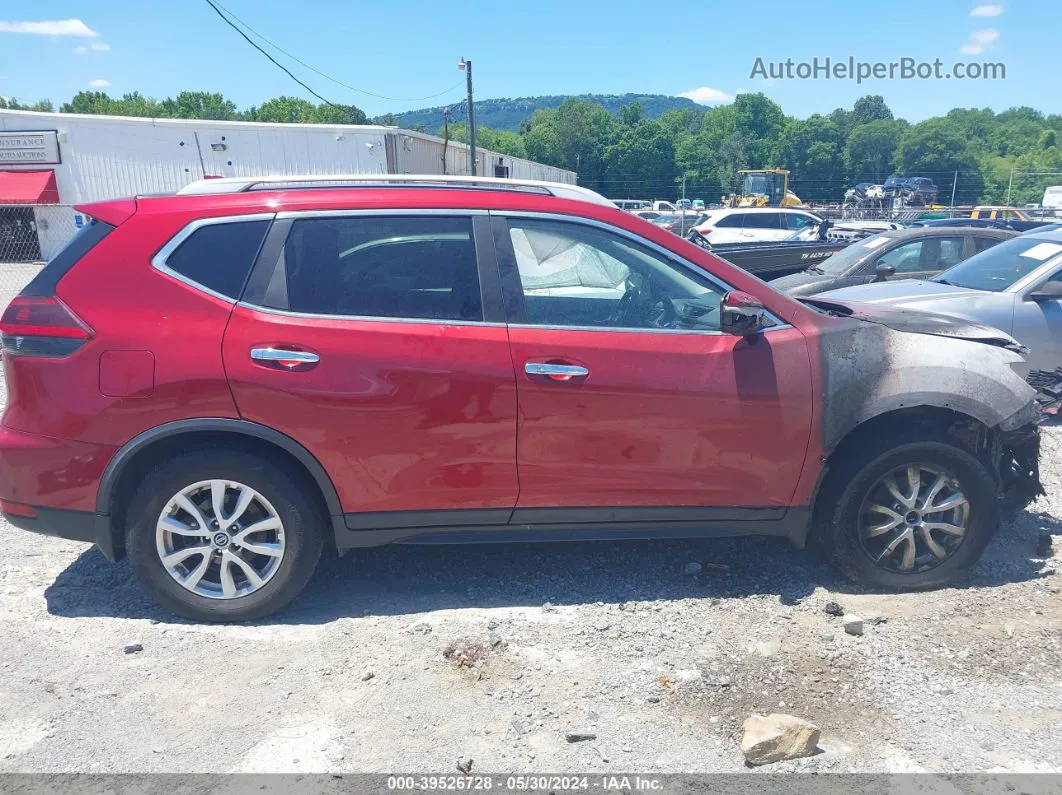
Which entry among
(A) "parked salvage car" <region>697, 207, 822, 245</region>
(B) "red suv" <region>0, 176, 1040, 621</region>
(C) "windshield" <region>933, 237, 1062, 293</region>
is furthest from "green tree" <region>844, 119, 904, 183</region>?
(B) "red suv" <region>0, 176, 1040, 621</region>

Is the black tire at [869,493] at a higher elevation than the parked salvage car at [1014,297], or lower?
lower

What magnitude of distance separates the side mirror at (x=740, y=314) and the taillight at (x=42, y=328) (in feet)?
8.93

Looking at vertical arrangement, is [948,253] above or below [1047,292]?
above

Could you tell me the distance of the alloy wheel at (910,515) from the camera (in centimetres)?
384

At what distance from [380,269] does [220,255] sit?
0.69m

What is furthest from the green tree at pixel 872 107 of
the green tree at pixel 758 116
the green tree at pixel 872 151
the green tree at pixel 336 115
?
the green tree at pixel 336 115

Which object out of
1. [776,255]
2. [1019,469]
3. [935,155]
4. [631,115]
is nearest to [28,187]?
[776,255]

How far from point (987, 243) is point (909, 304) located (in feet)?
13.8

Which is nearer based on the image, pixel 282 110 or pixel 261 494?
pixel 261 494

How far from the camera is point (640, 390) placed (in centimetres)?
354

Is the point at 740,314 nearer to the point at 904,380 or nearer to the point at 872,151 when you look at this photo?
the point at 904,380

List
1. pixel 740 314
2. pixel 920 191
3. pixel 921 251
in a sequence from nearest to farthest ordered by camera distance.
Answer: pixel 740 314 < pixel 921 251 < pixel 920 191

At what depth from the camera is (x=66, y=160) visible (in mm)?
27547

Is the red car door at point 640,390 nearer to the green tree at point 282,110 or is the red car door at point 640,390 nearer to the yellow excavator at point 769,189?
the yellow excavator at point 769,189
